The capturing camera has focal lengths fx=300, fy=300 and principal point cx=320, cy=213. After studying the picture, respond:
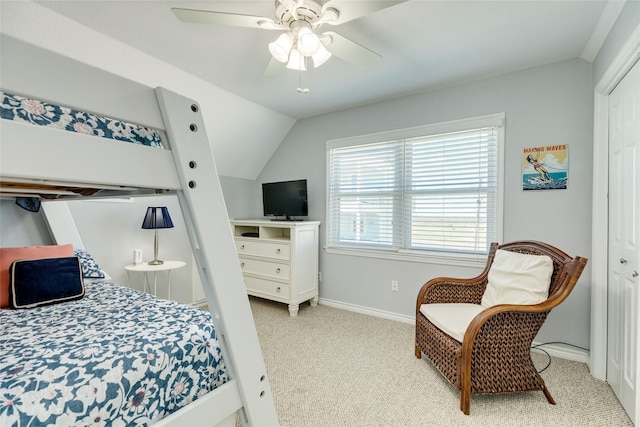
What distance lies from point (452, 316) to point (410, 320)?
111 cm

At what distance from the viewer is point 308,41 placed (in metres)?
1.47

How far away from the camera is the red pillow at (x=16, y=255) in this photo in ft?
5.50

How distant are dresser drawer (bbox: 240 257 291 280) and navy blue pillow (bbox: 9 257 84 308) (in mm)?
1600

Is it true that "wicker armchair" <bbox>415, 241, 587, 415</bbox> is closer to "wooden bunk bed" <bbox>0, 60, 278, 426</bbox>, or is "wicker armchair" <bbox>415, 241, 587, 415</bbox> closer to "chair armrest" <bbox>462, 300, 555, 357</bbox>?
"chair armrest" <bbox>462, 300, 555, 357</bbox>

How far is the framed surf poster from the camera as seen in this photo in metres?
2.33

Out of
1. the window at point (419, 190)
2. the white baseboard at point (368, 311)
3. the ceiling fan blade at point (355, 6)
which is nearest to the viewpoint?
the ceiling fan blade at point (355, 6)

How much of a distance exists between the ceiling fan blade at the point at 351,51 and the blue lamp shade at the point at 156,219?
2236 millimetres

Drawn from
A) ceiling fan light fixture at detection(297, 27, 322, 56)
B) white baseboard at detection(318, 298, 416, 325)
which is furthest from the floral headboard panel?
white baseboard at detection(318, 298, 416, 325)

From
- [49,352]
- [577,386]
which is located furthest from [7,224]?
[577,386]

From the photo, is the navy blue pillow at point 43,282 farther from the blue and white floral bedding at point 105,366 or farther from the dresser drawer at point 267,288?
the dresser drawer at point 267,288

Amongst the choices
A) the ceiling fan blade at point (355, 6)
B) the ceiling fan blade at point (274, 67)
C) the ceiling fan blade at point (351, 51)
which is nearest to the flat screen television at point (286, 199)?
the ceiling fan blade at point (274, 67)

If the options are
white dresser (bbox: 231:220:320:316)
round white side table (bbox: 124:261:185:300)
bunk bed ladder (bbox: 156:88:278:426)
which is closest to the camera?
bunk bed ladder (bbox: 156:88:278:426)

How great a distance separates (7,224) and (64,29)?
142 cm

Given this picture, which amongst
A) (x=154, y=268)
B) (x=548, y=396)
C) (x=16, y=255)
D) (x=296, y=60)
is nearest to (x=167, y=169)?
(x=296, y=60)
